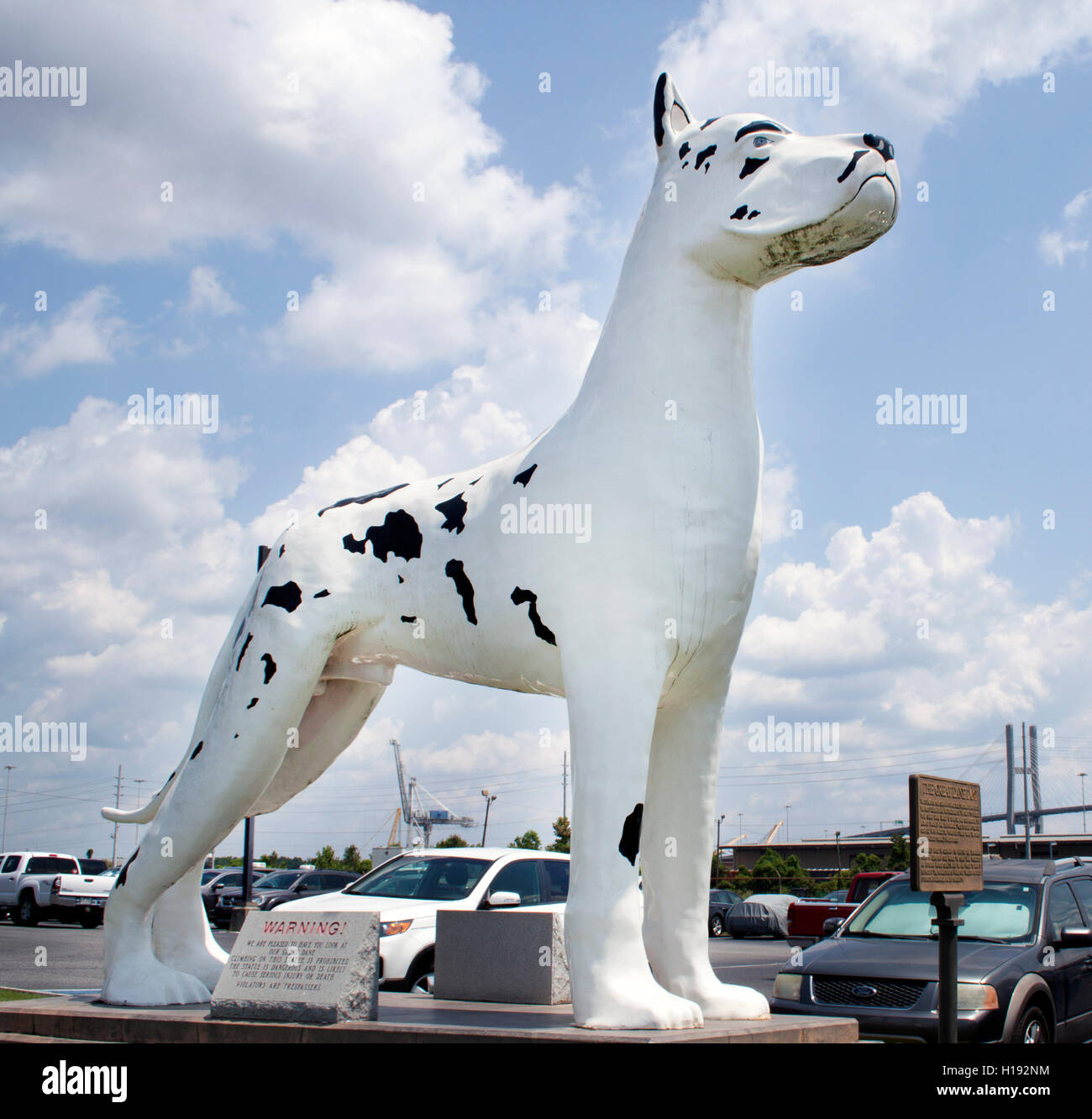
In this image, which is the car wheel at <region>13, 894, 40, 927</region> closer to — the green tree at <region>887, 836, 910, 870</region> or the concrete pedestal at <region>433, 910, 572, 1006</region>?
the concrete pedestal at <region>433, 910, 572, 1006</region>

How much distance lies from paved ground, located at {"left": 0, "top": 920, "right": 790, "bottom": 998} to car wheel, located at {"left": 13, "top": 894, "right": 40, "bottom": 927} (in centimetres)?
28

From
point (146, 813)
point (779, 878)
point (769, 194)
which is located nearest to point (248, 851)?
point (146, 813)

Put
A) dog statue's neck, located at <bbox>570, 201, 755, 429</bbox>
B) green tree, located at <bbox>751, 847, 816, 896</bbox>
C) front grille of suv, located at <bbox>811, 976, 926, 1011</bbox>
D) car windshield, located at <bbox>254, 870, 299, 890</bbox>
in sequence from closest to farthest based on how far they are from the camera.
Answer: dog statue's neck, located at <bbox>570, 201, 755, 429</bbox> → front grille of suv, located at <bbox>811, 976, 926, 1011</bbox> → car windshield, located at <bbox>254, 870, 299, 890</bbox> → green tree, located at <bbox>751, 847, 816, 896</bbox>

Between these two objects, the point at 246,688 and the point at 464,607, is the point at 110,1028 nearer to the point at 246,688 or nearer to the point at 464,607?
the point at 246,688

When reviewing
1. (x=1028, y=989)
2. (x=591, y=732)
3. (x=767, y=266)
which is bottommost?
(x=1028, y=989)

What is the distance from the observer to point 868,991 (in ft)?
26.2

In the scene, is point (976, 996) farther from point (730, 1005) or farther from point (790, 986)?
point (730, 1005)

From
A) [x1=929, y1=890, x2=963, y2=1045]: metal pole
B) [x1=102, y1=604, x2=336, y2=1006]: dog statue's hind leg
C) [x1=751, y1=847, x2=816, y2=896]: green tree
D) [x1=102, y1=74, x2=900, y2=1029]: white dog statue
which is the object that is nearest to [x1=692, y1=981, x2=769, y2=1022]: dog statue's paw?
[x1=102, y1=74, x2=900, y2=1029]: white dog statue

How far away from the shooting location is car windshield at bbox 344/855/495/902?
33.7ft

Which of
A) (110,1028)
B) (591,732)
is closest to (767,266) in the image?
(591,732)

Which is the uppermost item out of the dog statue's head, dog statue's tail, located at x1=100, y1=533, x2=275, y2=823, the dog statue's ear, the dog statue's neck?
the dog statue's ear

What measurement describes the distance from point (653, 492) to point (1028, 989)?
5.15m
